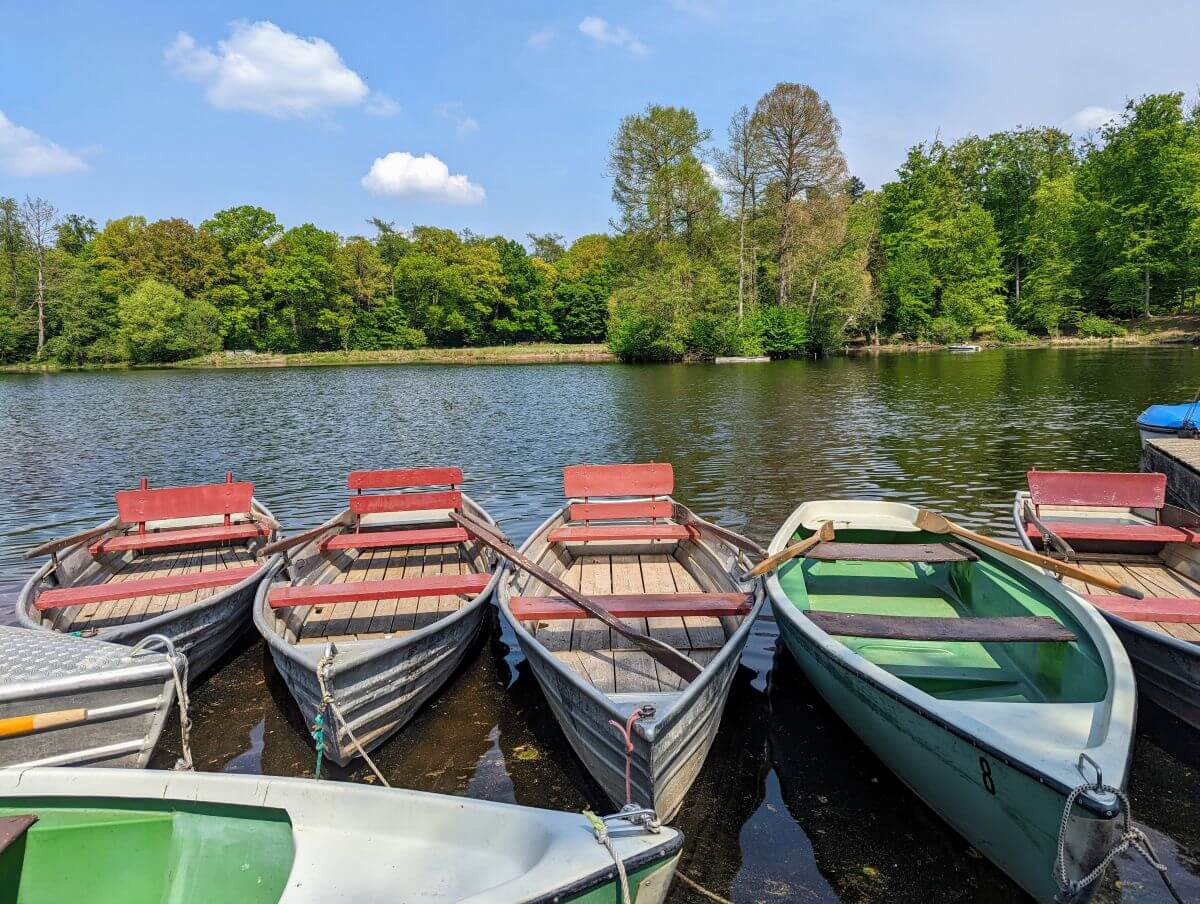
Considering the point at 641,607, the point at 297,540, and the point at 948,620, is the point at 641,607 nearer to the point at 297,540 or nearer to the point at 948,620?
the point at 948,620

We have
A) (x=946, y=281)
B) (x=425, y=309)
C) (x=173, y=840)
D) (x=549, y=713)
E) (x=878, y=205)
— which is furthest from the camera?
(x=425, y=309)

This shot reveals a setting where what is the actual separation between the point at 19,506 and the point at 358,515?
1081 centimetres

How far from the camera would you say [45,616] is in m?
6.83

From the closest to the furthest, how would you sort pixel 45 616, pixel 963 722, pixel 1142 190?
pixel 963 722 → pixel 45 616 → pixel 1142 190

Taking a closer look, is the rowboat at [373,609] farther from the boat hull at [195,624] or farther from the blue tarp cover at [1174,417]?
the blue tarp cover at [1174,417]

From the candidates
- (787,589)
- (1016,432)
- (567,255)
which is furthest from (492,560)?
(567,255)

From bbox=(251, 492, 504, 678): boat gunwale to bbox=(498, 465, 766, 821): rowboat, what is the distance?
1.03ft

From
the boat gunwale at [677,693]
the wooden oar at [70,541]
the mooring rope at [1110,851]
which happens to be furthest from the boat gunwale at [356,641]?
the mooring rope at [1110,851]

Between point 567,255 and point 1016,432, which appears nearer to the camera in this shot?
point 1016,432

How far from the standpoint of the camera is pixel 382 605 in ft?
24.2

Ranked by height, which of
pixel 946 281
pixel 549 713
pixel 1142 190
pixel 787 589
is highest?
pixel 1142 190

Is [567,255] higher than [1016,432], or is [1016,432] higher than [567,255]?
[567,255]

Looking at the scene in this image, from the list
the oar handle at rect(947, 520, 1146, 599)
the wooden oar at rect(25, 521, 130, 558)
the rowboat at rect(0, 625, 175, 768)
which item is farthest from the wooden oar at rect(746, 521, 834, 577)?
the wooden oar at rect(25, 521, 130, 558)

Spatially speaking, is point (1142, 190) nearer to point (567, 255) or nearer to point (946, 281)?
point (946, 281)
